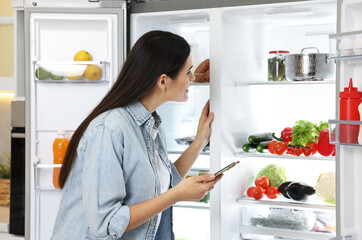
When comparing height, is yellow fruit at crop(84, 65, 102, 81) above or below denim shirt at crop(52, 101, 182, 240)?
above

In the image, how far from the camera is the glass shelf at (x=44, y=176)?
101 inches

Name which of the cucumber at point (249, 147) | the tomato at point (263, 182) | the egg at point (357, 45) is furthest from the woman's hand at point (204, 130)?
the egg at point (357, 45)

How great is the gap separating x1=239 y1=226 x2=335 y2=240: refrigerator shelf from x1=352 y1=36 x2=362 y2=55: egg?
1.06 meters

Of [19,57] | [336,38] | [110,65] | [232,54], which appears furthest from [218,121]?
[19,57]

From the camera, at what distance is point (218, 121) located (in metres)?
2.37

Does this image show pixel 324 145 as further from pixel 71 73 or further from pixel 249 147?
pixel 71 73

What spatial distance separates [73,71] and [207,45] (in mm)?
796

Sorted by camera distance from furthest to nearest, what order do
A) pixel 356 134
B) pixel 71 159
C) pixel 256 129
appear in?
pixel 256 129 < pixel 71 159 < pixel 356 134

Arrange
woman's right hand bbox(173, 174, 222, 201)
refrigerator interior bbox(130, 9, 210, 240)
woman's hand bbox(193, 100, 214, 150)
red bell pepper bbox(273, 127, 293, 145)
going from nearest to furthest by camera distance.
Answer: woman's right hand bbox(173, 174, 222, 201) < woman's hand bbox(193, 100, 214, 150) < red bell pepper bbox(273, 127, 293, 145) < refrigerator interior bbox(130, 9, 210, 240)

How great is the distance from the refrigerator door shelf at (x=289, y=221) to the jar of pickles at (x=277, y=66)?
666 mm

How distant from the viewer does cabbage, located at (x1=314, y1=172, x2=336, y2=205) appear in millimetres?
2359

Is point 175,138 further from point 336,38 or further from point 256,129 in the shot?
point 336,38

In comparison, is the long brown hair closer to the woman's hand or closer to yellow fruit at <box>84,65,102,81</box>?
the woman's hand

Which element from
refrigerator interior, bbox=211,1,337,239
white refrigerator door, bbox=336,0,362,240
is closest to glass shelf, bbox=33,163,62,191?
refrigerator interior, bbox=211,1,337,239
